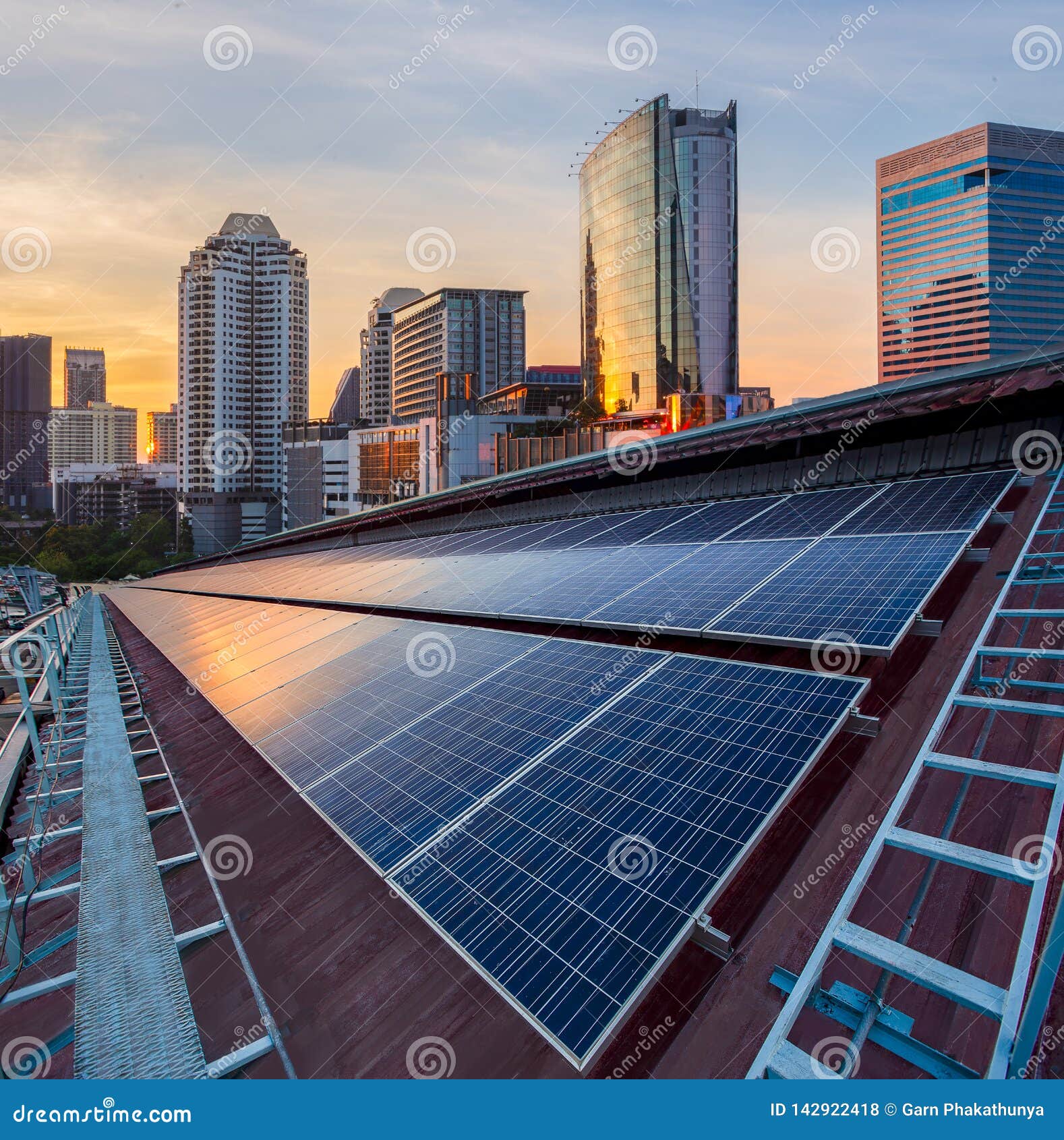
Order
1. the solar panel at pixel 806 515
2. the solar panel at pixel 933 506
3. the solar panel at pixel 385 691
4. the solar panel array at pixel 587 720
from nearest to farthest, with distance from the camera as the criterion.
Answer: the solar panel array at pixel 587 720 < the solar panel at pixel 385 691 < the solar panel at pixel 933 506 < the solar panel at pixel 806 515

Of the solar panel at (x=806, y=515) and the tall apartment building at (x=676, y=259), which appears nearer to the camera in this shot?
the solar panel at (x=806, y=515)

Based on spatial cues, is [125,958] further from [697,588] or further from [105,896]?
[697,588]

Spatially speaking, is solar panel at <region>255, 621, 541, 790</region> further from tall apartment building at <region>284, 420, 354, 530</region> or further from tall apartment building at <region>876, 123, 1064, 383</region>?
tall apartment building at <region>876, 123, 1064, 383</region>

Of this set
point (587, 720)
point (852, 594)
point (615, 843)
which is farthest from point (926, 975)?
point (852, 594)

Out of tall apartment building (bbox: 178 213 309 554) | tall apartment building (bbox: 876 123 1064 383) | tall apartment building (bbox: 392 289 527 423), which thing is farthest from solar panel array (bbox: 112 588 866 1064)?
tall apartment building (bbox: 876 123 1064 383)

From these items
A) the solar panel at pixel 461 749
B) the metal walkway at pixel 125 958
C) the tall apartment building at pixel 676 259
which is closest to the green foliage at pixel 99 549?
the tall apartment building at pixel 676 259

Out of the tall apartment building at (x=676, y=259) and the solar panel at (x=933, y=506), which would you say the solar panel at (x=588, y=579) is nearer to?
the solar panel at (x=933, y=506)

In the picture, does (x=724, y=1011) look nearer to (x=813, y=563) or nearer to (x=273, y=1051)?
(x=273, y=1051)
